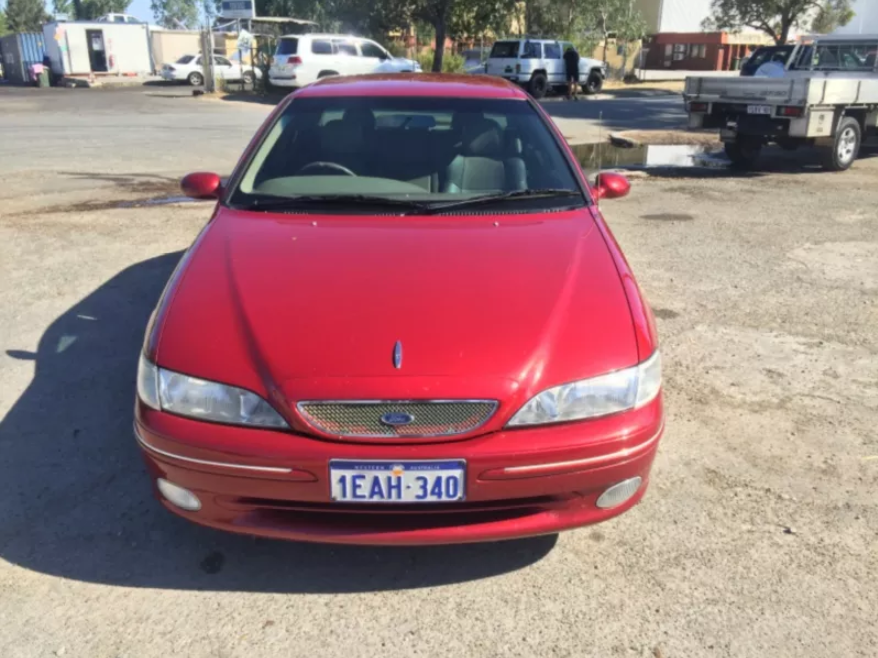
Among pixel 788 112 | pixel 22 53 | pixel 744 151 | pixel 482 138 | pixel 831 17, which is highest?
pixel 831 17

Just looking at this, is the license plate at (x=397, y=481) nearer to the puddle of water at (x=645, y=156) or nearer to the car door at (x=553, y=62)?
the puddle of water at (x=645, y=156)

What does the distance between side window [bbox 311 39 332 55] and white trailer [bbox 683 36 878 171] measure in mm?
15267

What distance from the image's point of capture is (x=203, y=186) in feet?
13.2

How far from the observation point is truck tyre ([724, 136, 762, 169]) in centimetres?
1212

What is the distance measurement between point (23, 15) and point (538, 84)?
71.6m

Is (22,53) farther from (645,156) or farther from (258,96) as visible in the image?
(645,156)

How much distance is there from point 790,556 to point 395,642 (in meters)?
1.50

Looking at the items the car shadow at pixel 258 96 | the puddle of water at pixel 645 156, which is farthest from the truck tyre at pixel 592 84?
the puddle of water at pixel 645 156

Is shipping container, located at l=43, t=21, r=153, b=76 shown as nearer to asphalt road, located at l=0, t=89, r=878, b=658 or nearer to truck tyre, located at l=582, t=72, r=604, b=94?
truck tyre, located at l=582, t=72, r=604, b=94

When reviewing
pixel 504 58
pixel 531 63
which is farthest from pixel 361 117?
pixel 504 58

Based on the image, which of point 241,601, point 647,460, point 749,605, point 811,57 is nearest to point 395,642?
point 241,601

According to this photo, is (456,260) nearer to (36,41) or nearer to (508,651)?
(508,651)

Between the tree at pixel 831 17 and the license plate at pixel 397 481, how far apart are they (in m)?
36.4

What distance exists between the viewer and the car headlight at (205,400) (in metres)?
2.46
